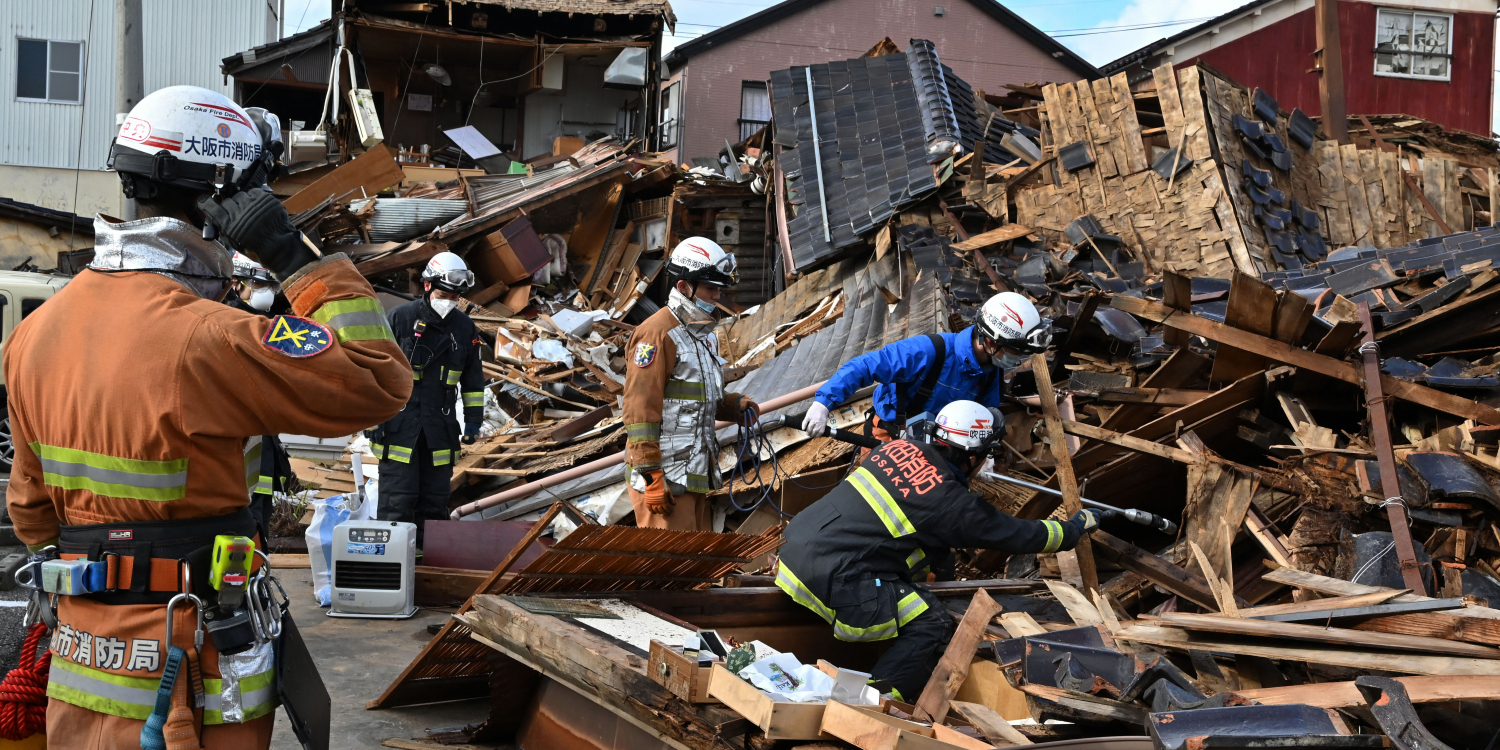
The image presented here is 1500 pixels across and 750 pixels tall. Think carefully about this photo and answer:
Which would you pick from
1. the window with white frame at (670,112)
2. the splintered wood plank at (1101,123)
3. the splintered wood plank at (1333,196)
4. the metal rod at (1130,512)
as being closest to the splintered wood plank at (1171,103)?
the splintered wood plank at (1101,123)

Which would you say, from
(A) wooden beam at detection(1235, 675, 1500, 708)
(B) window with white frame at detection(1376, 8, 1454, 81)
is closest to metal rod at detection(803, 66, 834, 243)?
(A) wooden beam at detection(1235, 675, 1500, 708)

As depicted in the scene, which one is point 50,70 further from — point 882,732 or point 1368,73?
point 1368,73

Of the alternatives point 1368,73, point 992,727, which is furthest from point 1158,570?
point 1368,73

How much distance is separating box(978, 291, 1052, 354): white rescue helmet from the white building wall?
2168cm

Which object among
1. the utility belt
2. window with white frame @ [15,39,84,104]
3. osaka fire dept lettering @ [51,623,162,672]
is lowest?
osaka fire dept lettering @ [51,623,162,672]

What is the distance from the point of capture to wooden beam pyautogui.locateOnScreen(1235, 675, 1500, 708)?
311 cm

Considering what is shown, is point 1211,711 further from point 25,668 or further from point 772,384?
point 772,384

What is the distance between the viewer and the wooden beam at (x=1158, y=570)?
5.05 metres

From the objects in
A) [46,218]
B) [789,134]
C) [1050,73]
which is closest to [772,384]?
[789,134]

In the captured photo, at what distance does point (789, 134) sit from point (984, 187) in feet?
12.3

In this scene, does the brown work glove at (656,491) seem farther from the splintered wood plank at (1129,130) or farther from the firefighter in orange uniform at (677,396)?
the splintered wood plank at (1129,130)

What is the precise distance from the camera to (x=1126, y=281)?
872 centimetres

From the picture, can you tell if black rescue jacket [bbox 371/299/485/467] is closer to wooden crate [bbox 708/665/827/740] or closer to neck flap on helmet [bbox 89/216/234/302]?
wooden crate [bbox 708/665/827/740]

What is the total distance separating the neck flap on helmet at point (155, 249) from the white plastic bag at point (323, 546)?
3871mm
